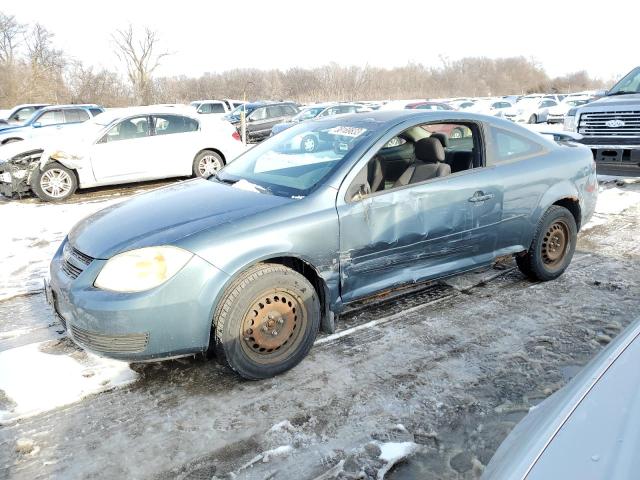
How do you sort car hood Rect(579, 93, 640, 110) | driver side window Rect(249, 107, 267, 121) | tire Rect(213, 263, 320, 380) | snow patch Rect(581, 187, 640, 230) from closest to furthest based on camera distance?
1. tire Rect(213, 263, 320, 380)
2. snow patch Rect(581, 187, 640, 230)
3. car hood Rect(579, 93, 640, 110)
4. driver side window Rect(249, 107, 267, 121)

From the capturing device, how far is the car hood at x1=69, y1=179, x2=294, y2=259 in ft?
9.61

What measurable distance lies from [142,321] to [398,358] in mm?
1598

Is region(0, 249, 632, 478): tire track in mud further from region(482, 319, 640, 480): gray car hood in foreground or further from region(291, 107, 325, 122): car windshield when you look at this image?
region(291, 107, 325, 122): car windshield

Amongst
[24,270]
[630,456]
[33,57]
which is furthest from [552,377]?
[33,57]

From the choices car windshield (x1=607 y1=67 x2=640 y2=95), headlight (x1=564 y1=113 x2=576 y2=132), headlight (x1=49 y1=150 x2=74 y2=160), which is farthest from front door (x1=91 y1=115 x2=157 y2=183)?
car windshield (x1=607 y1=67 x2=640 y2=95)

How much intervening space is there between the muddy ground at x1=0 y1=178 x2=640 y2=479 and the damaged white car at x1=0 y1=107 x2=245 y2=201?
5.43 meters

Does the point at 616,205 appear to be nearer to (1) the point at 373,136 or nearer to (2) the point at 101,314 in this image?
(1) the point at 373,136

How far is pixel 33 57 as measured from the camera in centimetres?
4566

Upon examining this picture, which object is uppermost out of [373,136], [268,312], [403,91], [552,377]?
[403,91]

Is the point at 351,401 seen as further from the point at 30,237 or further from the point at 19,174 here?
the point at 19,174

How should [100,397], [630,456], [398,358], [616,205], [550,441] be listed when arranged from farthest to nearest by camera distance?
[616,205] < [398,358] < [100,397] < [550,441] < [630,456]

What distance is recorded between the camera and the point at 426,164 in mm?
3896

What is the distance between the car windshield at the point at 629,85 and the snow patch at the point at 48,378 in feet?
30.9

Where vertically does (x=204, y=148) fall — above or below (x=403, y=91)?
below
